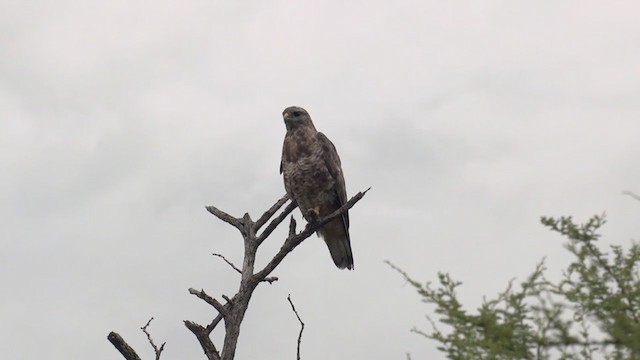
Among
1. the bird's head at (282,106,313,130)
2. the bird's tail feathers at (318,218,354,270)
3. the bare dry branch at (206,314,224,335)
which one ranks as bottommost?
the bare dry branch at (206,314,224,335)

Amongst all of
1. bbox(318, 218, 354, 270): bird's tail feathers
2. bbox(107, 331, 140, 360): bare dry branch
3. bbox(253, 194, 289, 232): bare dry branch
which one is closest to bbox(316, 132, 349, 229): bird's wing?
bbox(318, 218, 354, 270): bird's tail feathers

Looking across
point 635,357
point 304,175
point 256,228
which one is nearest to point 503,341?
point 635,357

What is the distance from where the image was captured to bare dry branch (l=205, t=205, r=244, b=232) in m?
11.0

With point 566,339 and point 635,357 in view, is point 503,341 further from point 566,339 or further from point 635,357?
point 635,357

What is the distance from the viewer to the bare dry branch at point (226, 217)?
11008 mm

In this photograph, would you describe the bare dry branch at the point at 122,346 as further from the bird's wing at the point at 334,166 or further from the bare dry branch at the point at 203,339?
the bird's wing at the point at 334,166

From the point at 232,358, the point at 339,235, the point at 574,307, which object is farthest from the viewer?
the point at 339,235

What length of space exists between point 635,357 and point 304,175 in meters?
8.31

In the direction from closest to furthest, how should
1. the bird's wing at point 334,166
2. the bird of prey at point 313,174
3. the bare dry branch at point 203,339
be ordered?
the bare dry branch at point 203,339 → the bird of prey at point 313,174 → the bird's wing at point 334,166

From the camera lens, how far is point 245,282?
1038 cm

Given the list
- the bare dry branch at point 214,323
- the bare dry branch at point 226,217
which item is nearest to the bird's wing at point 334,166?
the bare dry branch at point 226,217

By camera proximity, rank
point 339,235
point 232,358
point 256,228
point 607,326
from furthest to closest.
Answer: point 339,235
point 256,228
point 232,358
point 607,326

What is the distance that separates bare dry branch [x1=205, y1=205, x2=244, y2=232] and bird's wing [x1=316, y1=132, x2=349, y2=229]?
2.07 meters

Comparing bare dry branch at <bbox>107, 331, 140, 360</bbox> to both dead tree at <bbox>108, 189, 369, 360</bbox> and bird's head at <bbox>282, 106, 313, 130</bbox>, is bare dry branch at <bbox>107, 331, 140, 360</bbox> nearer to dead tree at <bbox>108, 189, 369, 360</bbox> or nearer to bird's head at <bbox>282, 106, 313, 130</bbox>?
dead tree at <bbox>108, 189, 369, 360</bbox>
